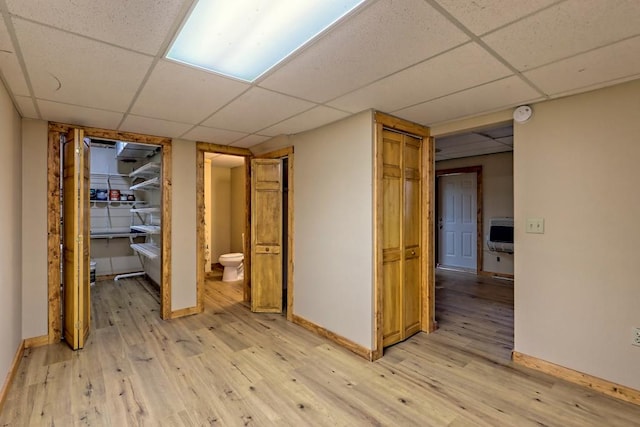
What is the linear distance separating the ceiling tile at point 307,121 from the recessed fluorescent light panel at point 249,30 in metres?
0.92

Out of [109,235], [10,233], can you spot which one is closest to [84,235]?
[10,233]

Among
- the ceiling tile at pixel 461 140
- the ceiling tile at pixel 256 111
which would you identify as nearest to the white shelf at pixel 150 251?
the ceiling tile at pixel 256 111

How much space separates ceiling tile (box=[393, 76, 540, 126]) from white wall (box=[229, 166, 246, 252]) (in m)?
4.75

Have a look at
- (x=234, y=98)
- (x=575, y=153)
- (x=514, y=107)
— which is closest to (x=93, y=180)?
(x=234, y=98)

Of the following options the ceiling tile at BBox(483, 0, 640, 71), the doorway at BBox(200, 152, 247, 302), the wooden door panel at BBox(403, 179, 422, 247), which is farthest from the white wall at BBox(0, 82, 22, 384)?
the doorway at BBox(200, 152, 247, 302)

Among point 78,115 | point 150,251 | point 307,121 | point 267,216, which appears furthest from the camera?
point 150,251

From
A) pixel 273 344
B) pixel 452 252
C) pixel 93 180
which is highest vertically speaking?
pixel 93 180

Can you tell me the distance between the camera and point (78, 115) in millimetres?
2857

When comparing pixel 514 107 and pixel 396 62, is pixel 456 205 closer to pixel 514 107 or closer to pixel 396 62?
pixel 514 107

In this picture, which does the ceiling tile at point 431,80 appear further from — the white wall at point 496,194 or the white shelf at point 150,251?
the white wall at point 496,194

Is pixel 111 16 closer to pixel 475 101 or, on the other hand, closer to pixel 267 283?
pixel 475 101

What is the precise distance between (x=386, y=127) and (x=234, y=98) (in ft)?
4.57

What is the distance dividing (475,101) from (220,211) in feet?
19.5

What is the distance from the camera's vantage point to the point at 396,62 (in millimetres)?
1837
